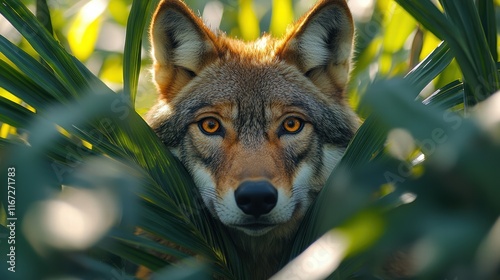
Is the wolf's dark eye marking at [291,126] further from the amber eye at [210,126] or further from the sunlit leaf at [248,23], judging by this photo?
the sunlit leaf at [248,23]

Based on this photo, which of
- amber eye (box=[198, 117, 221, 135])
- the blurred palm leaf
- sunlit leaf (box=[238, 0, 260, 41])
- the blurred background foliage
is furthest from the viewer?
sunlit leaf (box=[238, 0, 260, 41])

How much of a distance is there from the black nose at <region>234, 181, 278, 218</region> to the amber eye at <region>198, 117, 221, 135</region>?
63cm

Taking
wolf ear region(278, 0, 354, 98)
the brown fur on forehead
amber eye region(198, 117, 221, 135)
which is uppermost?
wolf ear region(278, 0, 354, 98)

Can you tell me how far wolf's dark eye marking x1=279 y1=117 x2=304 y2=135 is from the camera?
12.6 ft

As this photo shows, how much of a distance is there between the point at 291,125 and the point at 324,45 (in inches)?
24.2

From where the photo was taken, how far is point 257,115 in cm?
381

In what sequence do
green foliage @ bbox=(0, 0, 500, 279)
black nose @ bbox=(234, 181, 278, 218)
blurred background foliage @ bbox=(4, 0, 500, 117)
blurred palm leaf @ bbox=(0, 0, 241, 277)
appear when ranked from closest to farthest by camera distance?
green foliage @ bbox=(0, 0, 500, 279) → blurred palm leaf @ bbox=(0, 0, 241, 277) → black nose @ bbox=(234, 181, 278, 218) → blurred background foliage @ bbox=(4, 0, 500, 117)

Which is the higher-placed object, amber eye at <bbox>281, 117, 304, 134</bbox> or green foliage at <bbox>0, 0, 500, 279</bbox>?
amber eye at <bbox>281, 117, 304, 134</bbox>

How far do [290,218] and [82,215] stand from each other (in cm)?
198

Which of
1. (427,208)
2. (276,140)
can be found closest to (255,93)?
(276,140)

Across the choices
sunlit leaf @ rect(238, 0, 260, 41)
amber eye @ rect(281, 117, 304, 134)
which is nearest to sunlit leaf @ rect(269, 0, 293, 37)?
sunlit leaf @ rect(238, 0, 260, 41)

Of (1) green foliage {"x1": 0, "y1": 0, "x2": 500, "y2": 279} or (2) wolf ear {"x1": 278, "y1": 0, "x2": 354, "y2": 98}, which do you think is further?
(2) wolf ear {"x1": 278, "y1": 0, "x2": 354, "y2": 98}

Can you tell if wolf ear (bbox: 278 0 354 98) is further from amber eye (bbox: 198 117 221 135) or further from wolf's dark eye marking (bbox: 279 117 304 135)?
amber eye (bbox: 198 117 221 135)

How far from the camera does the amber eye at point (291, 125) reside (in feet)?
12.6
